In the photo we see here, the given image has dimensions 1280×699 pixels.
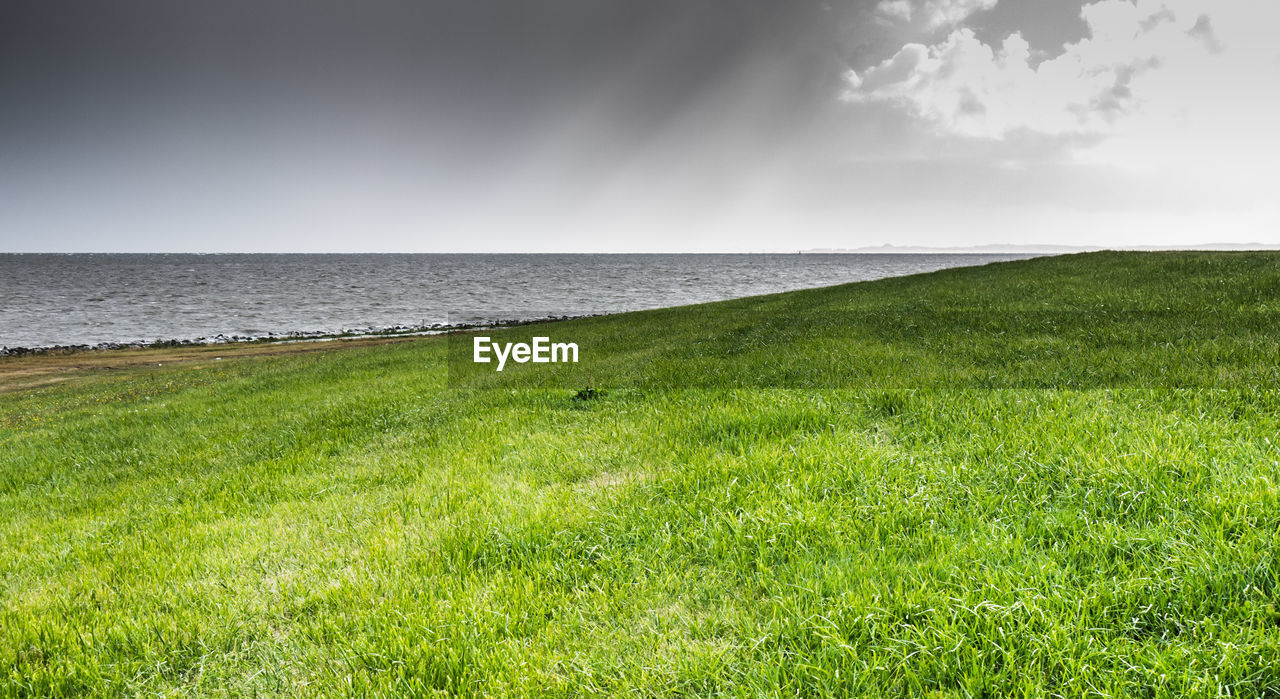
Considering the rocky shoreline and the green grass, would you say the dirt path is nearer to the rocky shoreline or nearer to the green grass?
the rocky shoreline

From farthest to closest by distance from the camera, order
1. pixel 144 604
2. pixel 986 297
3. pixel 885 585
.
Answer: pixel 986 297
pixel 144 604
pixel 885 585

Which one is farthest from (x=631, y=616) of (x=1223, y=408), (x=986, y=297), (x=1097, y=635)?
(x=986, y=297)

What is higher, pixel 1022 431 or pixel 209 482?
pixel 1022 431

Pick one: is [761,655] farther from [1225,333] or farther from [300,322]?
[300,322]

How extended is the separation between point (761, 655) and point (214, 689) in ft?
10.1

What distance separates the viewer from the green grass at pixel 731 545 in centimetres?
284

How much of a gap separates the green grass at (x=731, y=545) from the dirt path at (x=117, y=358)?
91.7 ft

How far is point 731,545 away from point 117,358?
44.9 m

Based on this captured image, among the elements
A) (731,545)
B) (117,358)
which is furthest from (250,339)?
(731,545)

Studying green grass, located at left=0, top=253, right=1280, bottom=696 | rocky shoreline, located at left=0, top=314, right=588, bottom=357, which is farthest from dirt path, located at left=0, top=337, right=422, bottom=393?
green grass, located at left=0, top=253, right=1280, bottom=696

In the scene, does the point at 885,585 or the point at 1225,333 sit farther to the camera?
the point at 1225,333

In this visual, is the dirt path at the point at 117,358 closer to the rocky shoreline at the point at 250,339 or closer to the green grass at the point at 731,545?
the rocky shoreline at the point at 250,339

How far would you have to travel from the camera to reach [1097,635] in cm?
272

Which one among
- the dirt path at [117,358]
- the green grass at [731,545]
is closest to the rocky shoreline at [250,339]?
the dirt path at [117,358]
